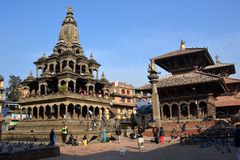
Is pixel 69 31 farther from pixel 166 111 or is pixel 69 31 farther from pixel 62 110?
pixel 166 111

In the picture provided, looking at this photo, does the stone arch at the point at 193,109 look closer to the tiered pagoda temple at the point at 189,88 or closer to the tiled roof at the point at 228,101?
the tiered pagoda temple at the point at 189,88

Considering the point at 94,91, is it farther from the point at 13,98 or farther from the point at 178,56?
the point at 13,98

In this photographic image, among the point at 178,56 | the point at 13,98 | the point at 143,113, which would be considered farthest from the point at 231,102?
the point at 13,98

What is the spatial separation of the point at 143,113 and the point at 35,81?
73.6ft

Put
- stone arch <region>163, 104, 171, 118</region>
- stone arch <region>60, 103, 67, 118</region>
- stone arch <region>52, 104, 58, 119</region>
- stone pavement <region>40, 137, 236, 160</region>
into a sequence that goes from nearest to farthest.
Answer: stone pavement <region>40, 137, 236, 160</region> → stone arch <region>163, 104, 171, 118</region> → stone arch <region>60, 103, 67, 118</region> → stone arch <region>52, 104, 58, 119</region>

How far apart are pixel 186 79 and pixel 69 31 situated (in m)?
26.8

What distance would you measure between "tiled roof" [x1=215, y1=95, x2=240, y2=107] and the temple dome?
30.4 metres

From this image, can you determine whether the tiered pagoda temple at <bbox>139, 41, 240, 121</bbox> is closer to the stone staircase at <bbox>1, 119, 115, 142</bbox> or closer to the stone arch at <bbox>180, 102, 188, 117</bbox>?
the stone arch at <bbox>180, 102, 188, 117</bbox>

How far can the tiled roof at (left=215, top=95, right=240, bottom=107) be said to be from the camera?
43.0 meters

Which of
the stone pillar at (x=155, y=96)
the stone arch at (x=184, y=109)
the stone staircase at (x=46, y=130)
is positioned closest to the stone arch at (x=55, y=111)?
the stone staircase at (x=46, y=130)

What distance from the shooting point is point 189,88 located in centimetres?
3722

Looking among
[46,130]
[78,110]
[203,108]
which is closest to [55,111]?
[78,110]

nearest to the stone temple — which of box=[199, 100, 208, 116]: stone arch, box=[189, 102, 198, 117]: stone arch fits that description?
box=[189, 102, 198, 117]: stone arch

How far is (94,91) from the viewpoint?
161 ft
